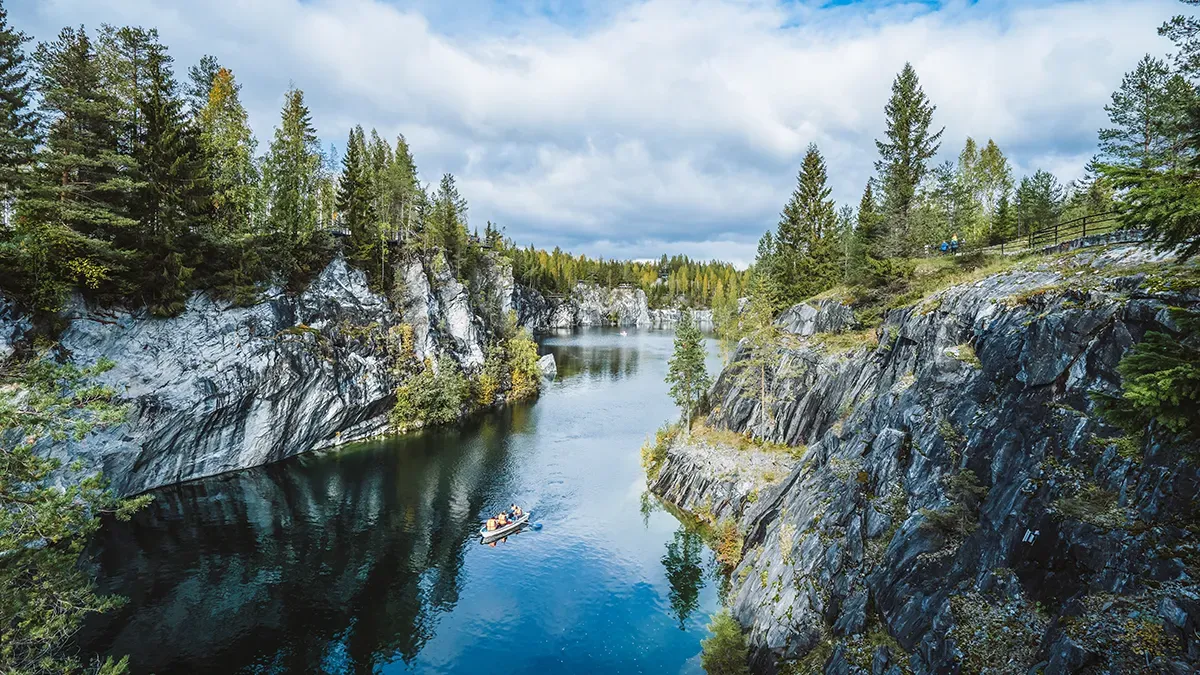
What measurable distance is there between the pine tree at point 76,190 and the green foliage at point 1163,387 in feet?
152

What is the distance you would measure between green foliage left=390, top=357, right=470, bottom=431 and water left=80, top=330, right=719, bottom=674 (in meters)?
7.26

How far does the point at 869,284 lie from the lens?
3525 centimetres

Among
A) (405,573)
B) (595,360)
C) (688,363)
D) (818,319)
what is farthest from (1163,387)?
(595,360)

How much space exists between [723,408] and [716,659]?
2502cm

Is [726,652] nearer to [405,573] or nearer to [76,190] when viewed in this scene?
[405,573]

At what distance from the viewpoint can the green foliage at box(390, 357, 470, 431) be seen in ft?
184

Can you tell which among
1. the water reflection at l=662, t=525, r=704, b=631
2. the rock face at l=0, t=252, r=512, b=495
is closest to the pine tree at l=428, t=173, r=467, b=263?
the rock face at l=0, t=252, r=512, b=495

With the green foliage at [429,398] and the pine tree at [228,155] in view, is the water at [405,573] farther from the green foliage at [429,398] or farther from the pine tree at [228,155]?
the pine tree at [228,155]

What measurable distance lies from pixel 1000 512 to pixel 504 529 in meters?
28.1

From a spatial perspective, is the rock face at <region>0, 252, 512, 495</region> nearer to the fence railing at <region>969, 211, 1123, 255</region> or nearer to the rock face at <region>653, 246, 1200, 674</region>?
the rock face at <region>653, 246, 1200, 674</region>

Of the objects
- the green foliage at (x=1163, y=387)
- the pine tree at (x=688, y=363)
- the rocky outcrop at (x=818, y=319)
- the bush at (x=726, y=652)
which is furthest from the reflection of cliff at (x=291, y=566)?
the rocky outcrop at (x=818, y=319)

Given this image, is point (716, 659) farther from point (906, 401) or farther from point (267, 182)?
point (267, 182)

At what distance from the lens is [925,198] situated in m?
40.7

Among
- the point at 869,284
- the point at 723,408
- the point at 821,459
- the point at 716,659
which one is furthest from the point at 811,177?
the point at 716,659
